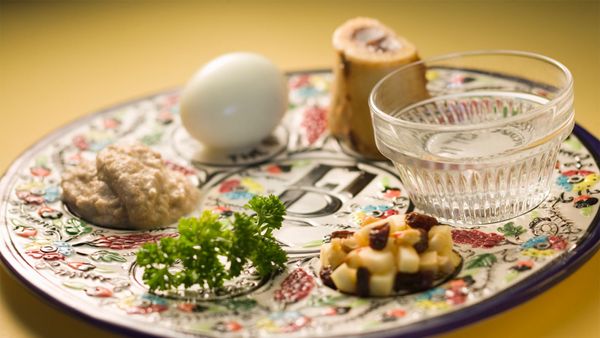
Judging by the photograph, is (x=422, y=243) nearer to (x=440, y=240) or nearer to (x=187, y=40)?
(x=440, y=240)

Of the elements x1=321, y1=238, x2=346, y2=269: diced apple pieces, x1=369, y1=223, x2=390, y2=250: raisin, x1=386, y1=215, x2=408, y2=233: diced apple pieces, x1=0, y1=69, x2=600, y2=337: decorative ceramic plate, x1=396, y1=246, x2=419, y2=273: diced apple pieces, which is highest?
x1=369, y1=223, x2=390, y2=250: raisin

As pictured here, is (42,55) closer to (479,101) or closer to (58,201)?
(58,201)

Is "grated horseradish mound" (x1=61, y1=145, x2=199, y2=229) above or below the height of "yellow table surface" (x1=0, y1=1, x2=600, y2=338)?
above

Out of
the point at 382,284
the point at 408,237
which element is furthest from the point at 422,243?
the point at 382,284

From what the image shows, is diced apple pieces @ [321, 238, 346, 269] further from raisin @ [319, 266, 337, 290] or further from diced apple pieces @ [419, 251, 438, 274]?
diced apple pieces @ [419, 251, 438, 274]

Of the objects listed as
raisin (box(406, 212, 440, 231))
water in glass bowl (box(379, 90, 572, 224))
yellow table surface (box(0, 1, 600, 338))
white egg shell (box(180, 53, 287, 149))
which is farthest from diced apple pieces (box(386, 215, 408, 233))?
yellow table surface (box(0, 1, 600, 338))

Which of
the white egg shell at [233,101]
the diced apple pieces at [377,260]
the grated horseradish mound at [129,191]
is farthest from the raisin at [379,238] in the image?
the white egg shell at [233,101]
